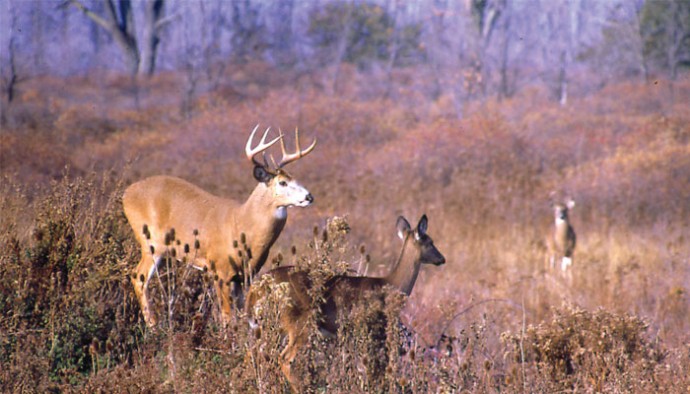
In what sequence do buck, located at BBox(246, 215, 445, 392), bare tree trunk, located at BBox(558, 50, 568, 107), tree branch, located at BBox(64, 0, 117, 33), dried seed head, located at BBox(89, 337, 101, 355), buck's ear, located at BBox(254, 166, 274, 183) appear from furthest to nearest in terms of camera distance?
tree branch, located at BBox(64, 0, 117, 33), bare tree trunk, located at BBox(558, 50, 568, 107), buck's ear, located at BBox(254, 166, 274, 183), buck, located at BBox(246, 215, 445, 392), dried seed head, located at BBox(89, 337, 101, 355)

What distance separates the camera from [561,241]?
43.9 feet

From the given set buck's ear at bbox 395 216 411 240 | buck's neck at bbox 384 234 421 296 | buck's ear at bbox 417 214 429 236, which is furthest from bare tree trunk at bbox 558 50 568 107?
buck's neck at bbox 384 234 421 296

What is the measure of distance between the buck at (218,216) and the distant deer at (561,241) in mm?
4926

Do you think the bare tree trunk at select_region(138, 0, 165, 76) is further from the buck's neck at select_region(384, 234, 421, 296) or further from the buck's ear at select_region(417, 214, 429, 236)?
the buck's neck at select_region(384, 234, 421, 296)

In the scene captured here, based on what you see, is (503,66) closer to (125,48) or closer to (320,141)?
(320,141)

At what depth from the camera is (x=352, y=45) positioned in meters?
48.9

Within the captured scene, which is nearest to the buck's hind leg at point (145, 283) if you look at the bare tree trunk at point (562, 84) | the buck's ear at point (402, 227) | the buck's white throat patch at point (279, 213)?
the buck's white throat patch at point (279, 213)

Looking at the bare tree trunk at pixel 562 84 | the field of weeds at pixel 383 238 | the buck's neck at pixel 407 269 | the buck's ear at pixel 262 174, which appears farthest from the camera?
the bare tree trunk at pixel 562 84

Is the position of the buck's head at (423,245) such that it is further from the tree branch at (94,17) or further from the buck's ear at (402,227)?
the tree branch at (94,17)

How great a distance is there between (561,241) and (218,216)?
624cm

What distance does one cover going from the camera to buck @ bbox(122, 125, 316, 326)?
834cm

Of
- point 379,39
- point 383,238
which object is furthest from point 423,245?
point 379,39

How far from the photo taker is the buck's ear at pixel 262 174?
8.55 m

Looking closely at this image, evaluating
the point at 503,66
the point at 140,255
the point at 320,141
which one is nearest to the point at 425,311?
the point at 140,255
